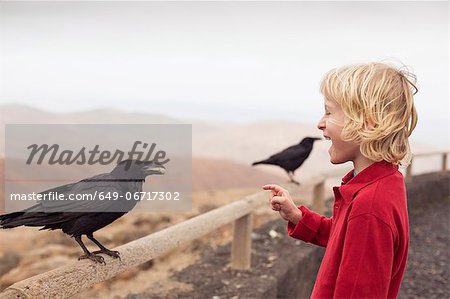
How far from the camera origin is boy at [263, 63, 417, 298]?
1.48 meters

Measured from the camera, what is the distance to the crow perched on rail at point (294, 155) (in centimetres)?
476

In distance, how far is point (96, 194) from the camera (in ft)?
6.77

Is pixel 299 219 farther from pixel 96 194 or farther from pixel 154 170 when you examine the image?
pixel 96 194

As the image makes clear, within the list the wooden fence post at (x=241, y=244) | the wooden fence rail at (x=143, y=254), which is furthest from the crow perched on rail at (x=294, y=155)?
the wooden fence post at (x=241, y=244)

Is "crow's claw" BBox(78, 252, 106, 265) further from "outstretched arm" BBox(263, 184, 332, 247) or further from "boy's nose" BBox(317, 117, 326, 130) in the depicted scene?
"boy's nose" BBox(317, 117, 326, 130)

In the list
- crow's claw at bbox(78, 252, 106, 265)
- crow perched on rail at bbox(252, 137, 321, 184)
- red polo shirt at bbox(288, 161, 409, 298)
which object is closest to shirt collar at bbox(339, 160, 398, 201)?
red polo shirt at bbox(288, 161, 409, 298)

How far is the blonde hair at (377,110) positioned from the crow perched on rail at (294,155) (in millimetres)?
3108

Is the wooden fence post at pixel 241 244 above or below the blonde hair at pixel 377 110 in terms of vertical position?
below

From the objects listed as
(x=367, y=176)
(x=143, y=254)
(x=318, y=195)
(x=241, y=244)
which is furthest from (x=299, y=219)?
(x=318, y=195)

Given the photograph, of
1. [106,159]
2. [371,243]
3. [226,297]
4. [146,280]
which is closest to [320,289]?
[371,243]

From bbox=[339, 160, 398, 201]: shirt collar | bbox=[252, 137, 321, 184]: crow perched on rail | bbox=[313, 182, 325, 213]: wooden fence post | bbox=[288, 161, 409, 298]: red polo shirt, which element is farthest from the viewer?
bbox=[313, 182, 325, 213]: wooden fence post

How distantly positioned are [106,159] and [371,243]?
1699mm

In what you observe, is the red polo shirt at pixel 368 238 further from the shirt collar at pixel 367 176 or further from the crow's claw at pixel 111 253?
the crow's claw at pixel 111 253

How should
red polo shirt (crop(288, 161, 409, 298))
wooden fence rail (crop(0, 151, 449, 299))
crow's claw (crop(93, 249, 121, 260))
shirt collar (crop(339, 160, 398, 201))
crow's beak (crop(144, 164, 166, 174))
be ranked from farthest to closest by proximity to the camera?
1. crow's claw (crop(93, 249, 121, 260))
2. crow's beak (crop(144, 164, 166, 174))
3. wooden fence rail (crop(0, 151, 449, 299))
4. shirt collar (crop(339, 160, 398, 201))
5. red polo shirt (crop(288, 161, 409, 298))
